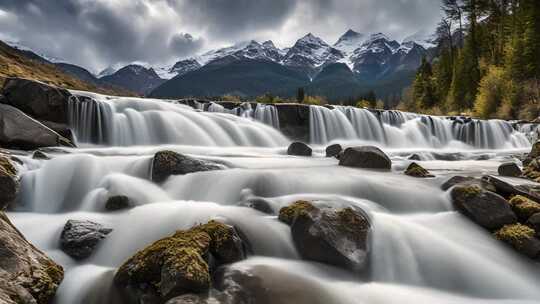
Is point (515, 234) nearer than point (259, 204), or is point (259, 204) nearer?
point (515, 234)

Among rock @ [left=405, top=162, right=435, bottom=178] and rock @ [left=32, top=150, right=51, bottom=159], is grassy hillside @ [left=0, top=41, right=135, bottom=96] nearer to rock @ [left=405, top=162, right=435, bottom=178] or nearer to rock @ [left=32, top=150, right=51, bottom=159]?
rock @ [left=32, top=150, right=51, bottom=159]

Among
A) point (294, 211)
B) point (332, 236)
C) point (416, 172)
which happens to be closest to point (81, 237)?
point (294, 211)

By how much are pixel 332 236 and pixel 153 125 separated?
52.3ft

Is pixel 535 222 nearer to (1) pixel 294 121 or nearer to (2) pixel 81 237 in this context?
(2) pixel 81 237

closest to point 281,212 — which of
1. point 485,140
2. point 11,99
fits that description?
point 11,99

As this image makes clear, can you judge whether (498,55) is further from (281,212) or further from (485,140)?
(281,212)

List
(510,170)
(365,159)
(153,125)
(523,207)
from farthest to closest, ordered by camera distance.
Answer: (153,125) < (365,159) < (510,170) < (523,207)

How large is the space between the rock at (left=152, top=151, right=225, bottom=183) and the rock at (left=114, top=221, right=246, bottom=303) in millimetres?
4847

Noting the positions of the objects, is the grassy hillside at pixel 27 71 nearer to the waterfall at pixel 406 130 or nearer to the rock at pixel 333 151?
the waterfall at pixel 406 130

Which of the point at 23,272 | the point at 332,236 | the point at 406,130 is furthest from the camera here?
the point at 406,130

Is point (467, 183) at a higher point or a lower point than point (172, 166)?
lower

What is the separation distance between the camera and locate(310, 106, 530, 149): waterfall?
27125 millimetres

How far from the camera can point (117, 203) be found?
871 centimetres

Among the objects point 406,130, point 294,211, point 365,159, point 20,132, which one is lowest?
point 294,211
